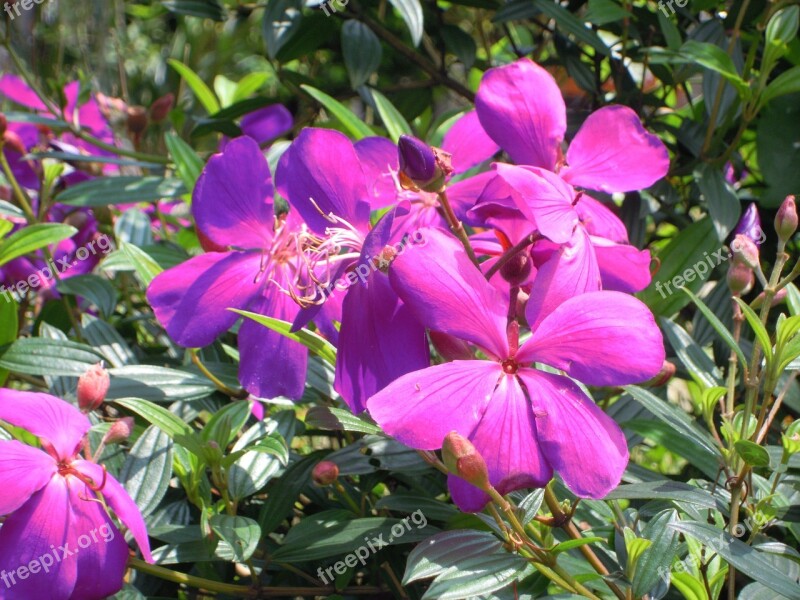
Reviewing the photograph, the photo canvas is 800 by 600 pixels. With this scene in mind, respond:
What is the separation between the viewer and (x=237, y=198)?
0.87 metres

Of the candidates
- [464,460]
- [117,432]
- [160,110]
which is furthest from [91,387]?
[160,110]

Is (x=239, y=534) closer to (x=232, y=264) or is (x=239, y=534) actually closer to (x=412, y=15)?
(x=232, y=264)

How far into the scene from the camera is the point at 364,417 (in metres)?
0.77

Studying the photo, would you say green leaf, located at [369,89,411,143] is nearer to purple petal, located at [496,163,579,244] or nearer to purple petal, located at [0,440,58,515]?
purple petal, located at [496,163,579,244]

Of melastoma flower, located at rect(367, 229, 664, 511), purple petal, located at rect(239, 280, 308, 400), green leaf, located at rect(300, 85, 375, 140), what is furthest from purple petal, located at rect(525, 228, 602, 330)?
green leaf, located at rect(300, 85, 375, 140)

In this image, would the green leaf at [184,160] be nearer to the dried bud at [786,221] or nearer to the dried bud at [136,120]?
the dried bud at [136,120]

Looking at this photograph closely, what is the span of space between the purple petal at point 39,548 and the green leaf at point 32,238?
432 millimetres

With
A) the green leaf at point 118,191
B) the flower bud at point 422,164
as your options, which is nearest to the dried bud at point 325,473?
the flower bud at point 422,164

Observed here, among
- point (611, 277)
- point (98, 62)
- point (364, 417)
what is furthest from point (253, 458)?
point (98, 62)

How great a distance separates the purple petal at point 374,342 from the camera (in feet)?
2.21

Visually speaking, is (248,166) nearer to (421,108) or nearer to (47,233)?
(47,233)

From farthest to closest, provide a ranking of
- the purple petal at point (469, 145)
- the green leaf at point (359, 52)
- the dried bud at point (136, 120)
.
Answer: the dried bud at point (136, 120) → the green leaf at point (359, 52) → the purple petal at point (469, 145)

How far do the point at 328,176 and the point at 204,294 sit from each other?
0.63 feet

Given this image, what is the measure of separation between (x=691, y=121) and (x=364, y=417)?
788 mm
